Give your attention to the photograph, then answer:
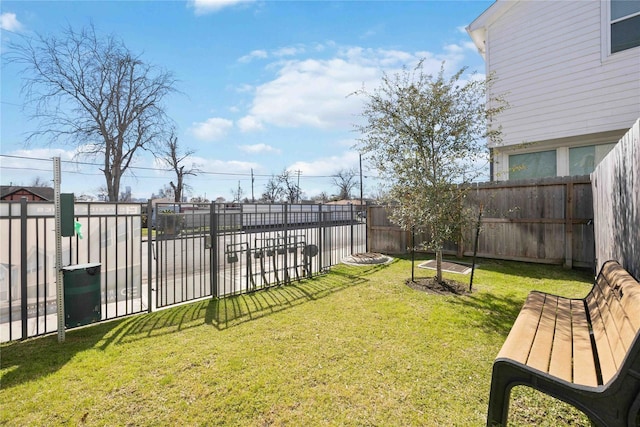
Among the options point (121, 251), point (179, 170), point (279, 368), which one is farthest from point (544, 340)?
point (179, 170)

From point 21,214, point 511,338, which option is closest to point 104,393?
point 21,214

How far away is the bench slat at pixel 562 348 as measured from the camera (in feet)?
5.89

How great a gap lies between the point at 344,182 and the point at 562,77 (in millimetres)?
45458

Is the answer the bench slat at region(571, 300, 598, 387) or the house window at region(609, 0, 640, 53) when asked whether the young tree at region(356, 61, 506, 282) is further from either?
the house window at region(609, 0, 640, 53)

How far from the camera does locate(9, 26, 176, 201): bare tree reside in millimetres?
16453

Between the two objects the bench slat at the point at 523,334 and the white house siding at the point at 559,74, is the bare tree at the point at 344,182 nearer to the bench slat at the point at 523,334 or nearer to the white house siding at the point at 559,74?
the white house siding at the point at 559,74

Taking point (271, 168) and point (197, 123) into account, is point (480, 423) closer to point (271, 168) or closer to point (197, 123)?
point (197, 123)

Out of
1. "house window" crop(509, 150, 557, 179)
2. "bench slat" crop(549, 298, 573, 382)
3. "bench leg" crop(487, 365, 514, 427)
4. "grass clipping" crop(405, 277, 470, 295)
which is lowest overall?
"grass clipping" crop(405, 277, 470, 295)

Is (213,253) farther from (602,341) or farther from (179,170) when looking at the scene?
(179,170)

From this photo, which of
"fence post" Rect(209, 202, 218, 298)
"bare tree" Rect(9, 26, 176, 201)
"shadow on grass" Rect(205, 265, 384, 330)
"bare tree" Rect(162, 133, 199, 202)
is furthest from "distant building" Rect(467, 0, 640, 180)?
"bare tree" Rect(162, 133, 199, 202)

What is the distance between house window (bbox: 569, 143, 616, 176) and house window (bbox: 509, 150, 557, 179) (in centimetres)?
42

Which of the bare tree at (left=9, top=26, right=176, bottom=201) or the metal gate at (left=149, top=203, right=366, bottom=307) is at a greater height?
the bare tree at (left=9, top=26, right=176, bottom=201)

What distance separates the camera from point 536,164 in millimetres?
8781

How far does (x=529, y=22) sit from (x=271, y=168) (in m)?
42.9
